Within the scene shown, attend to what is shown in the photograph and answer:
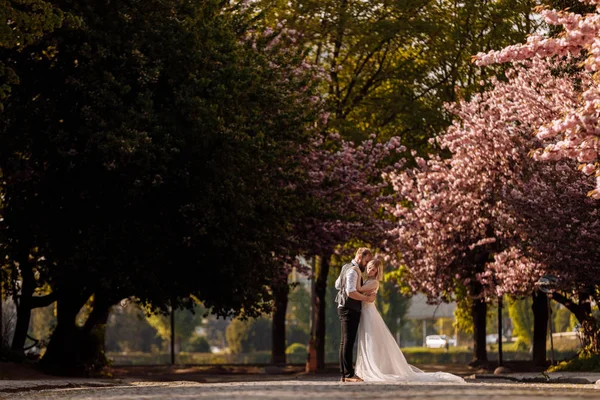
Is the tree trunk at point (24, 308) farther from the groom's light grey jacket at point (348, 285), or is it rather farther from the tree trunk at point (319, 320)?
the tree trunk at point (319, 320)

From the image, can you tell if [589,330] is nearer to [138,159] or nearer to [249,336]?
[138,159]

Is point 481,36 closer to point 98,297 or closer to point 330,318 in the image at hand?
point 98,297

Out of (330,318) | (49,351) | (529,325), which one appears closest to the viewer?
(49,351)

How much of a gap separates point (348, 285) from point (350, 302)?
1.27 feet

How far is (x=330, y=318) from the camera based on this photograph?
343 ft

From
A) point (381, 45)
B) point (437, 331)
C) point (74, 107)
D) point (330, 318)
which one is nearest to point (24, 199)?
point (74, 107)

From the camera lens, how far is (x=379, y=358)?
19.1 m

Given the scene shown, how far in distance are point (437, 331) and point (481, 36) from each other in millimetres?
78427

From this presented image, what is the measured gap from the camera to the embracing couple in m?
18.4

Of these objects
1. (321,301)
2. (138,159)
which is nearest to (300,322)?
(321,301)

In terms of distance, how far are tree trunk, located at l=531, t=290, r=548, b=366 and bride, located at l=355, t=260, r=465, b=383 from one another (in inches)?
768

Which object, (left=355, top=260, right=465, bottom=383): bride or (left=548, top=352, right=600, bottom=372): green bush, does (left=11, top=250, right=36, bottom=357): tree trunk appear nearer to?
(left=355, top=260, right=465, bottom=383): bride

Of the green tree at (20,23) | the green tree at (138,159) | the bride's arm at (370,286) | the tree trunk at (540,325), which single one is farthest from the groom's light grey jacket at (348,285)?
the tree trunk at (540,325)

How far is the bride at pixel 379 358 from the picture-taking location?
743 inches
